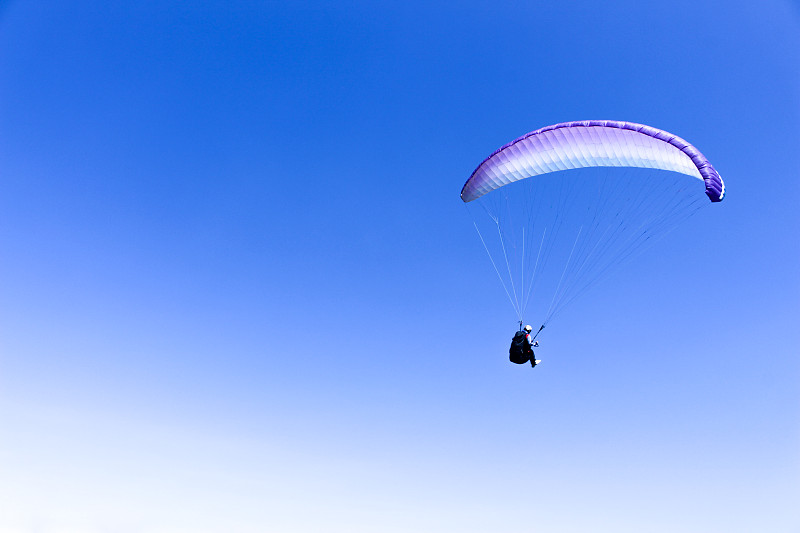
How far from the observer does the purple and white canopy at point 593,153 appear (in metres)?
16.9

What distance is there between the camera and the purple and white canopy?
1689 centimetres

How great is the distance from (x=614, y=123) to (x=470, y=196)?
622cm

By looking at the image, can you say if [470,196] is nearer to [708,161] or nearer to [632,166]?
[632,166]

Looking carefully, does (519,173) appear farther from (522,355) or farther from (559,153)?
(522,355)

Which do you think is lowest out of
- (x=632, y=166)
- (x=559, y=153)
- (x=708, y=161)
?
(x=708, y=161)

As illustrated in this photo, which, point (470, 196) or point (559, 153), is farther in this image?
point (470, 196)

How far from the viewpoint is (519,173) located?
2031cm

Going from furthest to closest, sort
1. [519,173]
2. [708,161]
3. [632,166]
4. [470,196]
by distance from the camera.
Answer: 1. [470,196]
2. [519,173]
3. [632,166]
4. [708,161]

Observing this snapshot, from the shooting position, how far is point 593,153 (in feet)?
61.0

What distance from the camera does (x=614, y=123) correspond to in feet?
57.7

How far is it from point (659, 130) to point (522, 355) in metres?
8.79

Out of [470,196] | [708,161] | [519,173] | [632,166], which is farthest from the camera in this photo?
[470,196]

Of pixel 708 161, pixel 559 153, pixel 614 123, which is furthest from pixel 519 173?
pixel 708 161

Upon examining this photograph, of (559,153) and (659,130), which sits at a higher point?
(559,153)
